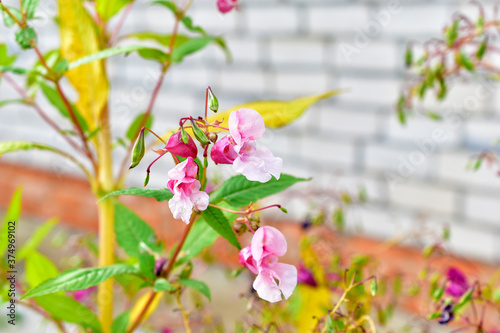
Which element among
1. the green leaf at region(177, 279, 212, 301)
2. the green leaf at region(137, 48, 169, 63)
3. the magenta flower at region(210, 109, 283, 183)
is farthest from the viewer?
the green leaf at region(137, 48, 169, 63)

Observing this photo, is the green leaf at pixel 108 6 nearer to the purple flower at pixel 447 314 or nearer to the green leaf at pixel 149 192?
the green leaf at pixel 149 192

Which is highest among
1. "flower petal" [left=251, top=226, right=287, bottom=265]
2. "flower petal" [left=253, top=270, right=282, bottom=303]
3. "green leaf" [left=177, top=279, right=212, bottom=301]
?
"flower petal" [left=251, top=226, right=287, bottom=265]

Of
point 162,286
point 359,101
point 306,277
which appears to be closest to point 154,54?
point 162,286

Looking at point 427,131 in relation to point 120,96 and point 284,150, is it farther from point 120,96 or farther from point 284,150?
point 120,96

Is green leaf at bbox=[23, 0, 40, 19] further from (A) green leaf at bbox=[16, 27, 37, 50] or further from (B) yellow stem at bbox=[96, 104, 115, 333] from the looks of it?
(B) yellow stem at bbox=[96, 104, 115, 333]

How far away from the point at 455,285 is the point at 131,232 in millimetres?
359

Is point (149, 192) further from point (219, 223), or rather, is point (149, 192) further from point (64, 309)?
point (64, 309)

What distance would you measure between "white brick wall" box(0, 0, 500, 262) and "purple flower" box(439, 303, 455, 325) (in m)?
0.86

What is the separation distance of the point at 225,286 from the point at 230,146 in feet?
5.03

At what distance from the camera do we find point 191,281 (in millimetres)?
465

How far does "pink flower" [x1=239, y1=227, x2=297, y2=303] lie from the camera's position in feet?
1.20

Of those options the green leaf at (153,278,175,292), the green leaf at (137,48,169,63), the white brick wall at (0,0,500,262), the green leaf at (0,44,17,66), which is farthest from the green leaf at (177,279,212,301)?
the white brick wall at (0,0,500,262)

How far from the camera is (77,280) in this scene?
1.44 feet

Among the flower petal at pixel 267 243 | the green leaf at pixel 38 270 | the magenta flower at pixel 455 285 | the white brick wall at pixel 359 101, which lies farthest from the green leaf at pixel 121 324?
the white brick wall at pixel 359 101
